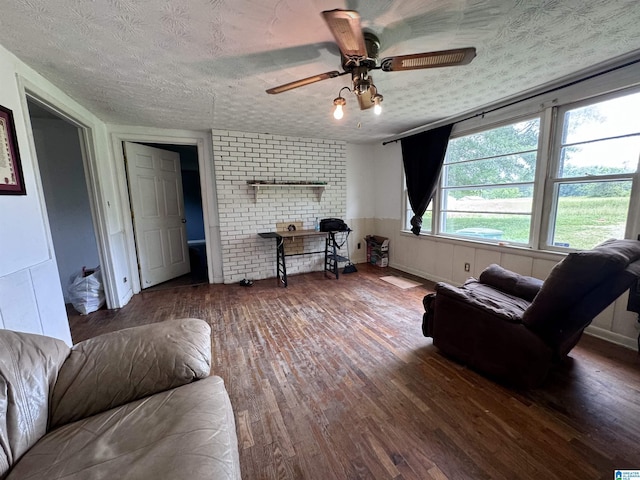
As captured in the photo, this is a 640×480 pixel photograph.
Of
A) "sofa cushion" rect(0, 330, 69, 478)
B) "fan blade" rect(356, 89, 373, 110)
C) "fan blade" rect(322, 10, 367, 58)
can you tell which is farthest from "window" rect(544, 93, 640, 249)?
"sofa cushion" rect(0, 330, 69, 478)

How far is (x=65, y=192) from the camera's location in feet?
10.4

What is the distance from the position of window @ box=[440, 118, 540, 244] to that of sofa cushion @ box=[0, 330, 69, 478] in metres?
3.76

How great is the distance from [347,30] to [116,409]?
6.31 ft

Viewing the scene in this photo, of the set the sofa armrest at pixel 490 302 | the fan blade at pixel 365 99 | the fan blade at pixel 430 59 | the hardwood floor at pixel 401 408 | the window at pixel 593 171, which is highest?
the fan blade at pixel 430 59

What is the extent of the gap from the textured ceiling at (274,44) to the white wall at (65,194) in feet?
3.24

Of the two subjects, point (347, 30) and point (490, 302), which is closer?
point (347, 30)

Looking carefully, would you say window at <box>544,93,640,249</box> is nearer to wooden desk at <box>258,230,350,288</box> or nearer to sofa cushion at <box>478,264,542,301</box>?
sofa cushion at <box>478,264,542,301</box>

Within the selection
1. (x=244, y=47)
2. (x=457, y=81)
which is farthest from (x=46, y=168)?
(x=457, y=81)

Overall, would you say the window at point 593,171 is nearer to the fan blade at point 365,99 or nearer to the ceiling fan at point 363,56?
the ceiling fan at point 363,56

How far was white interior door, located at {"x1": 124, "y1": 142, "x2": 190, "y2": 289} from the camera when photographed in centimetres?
356

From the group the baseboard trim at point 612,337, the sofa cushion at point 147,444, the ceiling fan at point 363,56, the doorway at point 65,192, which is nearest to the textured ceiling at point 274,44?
the ceiling fan at point 363,56

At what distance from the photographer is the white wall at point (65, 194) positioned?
3.05m

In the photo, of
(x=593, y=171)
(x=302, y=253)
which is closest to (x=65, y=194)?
(x=302, y=253)

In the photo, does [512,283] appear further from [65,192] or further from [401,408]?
[65,192]
